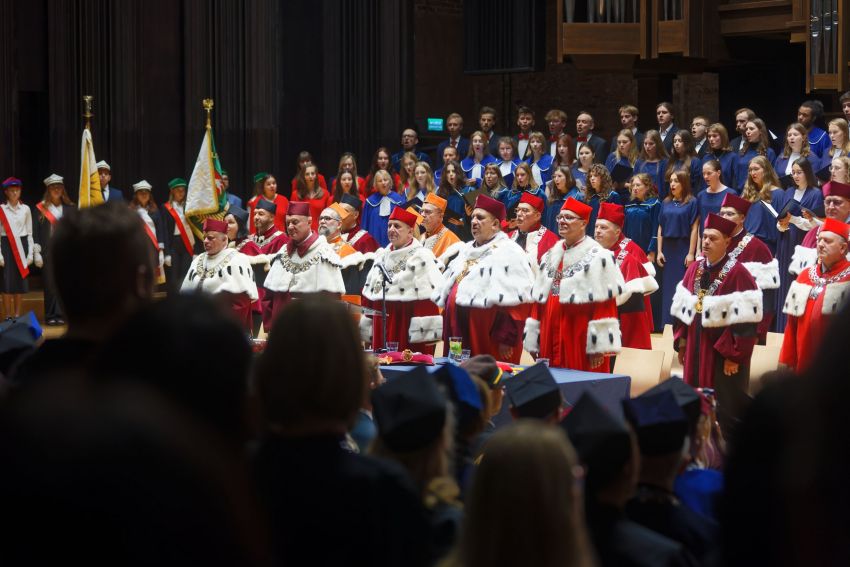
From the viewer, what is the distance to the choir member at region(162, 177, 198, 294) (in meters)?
15.6

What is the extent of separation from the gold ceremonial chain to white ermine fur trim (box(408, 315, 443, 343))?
2099mm

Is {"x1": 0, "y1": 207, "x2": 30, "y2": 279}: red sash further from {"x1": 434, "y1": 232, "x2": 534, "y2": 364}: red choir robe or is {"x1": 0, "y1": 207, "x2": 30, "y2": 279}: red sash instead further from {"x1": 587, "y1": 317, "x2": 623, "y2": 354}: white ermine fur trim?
{"x1": 587, "y1": 317, "x2": 623, "y2": 354}: white ermine fur trim

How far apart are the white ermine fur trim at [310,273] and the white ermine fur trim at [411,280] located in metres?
0.50

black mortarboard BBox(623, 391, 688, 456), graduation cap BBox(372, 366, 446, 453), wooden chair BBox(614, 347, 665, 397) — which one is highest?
graduation cap BBox(372, 366, 446, 453)

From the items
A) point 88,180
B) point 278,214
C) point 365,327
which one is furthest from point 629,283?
point 278,214

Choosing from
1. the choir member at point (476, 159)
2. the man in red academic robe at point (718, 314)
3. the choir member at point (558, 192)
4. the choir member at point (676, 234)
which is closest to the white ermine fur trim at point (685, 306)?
the man in red academic robe at point (718, 314)

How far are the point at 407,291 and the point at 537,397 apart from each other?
564cm

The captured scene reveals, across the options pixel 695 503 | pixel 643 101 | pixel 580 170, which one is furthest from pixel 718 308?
pixel 643 101

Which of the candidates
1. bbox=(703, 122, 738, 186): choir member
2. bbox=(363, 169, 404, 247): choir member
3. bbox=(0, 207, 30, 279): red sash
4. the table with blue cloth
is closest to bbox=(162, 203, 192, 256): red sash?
bbox=(0, 207, 30, 279): red sash

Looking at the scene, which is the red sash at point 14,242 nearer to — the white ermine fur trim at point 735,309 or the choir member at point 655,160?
the choir member at point 655,160

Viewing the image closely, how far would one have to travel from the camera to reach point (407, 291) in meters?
9.90

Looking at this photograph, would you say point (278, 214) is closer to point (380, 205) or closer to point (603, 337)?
point (380, 205)

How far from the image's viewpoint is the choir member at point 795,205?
11.8 meters

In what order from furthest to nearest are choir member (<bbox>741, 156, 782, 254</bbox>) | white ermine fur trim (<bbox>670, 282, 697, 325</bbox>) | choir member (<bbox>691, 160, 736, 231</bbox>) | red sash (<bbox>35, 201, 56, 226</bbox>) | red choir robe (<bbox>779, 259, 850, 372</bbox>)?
red sash (<bbox>35, 201, 56, 226</bbox>), choir member (<bbox>691, 160, 736, 231</bbox>), choir member (<bbox>741, 156, 782, 254</bbox>), white ermine fur trim (<bbox>670, 282, 697, 325</bbox>), red choir robe (<bbox>779, 259, 850, 372</bbox>)
